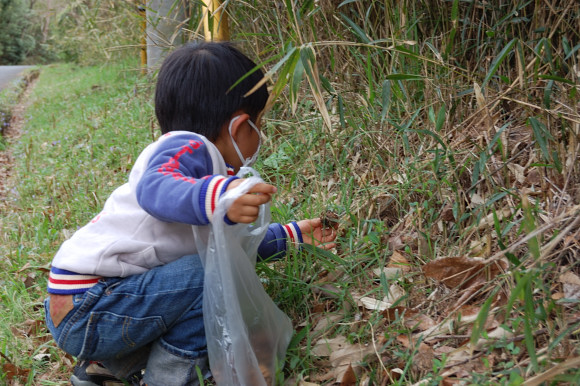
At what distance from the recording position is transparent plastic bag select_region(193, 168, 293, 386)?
1484mm

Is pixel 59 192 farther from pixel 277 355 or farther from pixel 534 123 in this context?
pixel 534 123

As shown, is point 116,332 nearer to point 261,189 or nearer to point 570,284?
point 261,189

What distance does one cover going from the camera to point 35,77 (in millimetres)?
15484

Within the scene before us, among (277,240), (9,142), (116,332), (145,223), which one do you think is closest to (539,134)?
(277,240)

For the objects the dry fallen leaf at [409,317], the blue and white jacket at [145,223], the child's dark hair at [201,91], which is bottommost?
the dry fallen leaf at [409,317]

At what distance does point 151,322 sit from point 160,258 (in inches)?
7.3

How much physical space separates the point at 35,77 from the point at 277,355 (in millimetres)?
15586

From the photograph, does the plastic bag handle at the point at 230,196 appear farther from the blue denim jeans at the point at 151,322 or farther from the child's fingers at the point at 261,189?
the blue denim jeans at the point at 151,322

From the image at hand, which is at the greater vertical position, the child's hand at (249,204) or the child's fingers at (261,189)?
the child's fingers at (261,189)

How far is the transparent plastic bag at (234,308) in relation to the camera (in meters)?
1.48

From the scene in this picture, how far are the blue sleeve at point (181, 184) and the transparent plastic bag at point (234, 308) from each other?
48 millimetres

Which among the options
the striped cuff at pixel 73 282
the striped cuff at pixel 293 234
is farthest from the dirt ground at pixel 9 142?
the striped cuff at pixel 293 234

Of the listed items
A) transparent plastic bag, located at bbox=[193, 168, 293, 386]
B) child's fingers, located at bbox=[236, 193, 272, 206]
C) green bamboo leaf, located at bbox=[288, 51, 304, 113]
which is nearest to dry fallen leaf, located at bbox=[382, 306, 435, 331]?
transparent plastic bag, located at bbox=[193, 168, 293, 386]

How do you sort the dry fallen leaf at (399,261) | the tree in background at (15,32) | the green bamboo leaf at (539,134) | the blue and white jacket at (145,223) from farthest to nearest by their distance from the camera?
the tree in background at (15,32), the dry fallen leaf at (399,261), the green bamboo leaf at (539,134), the blue and white jacket at (145,223)
